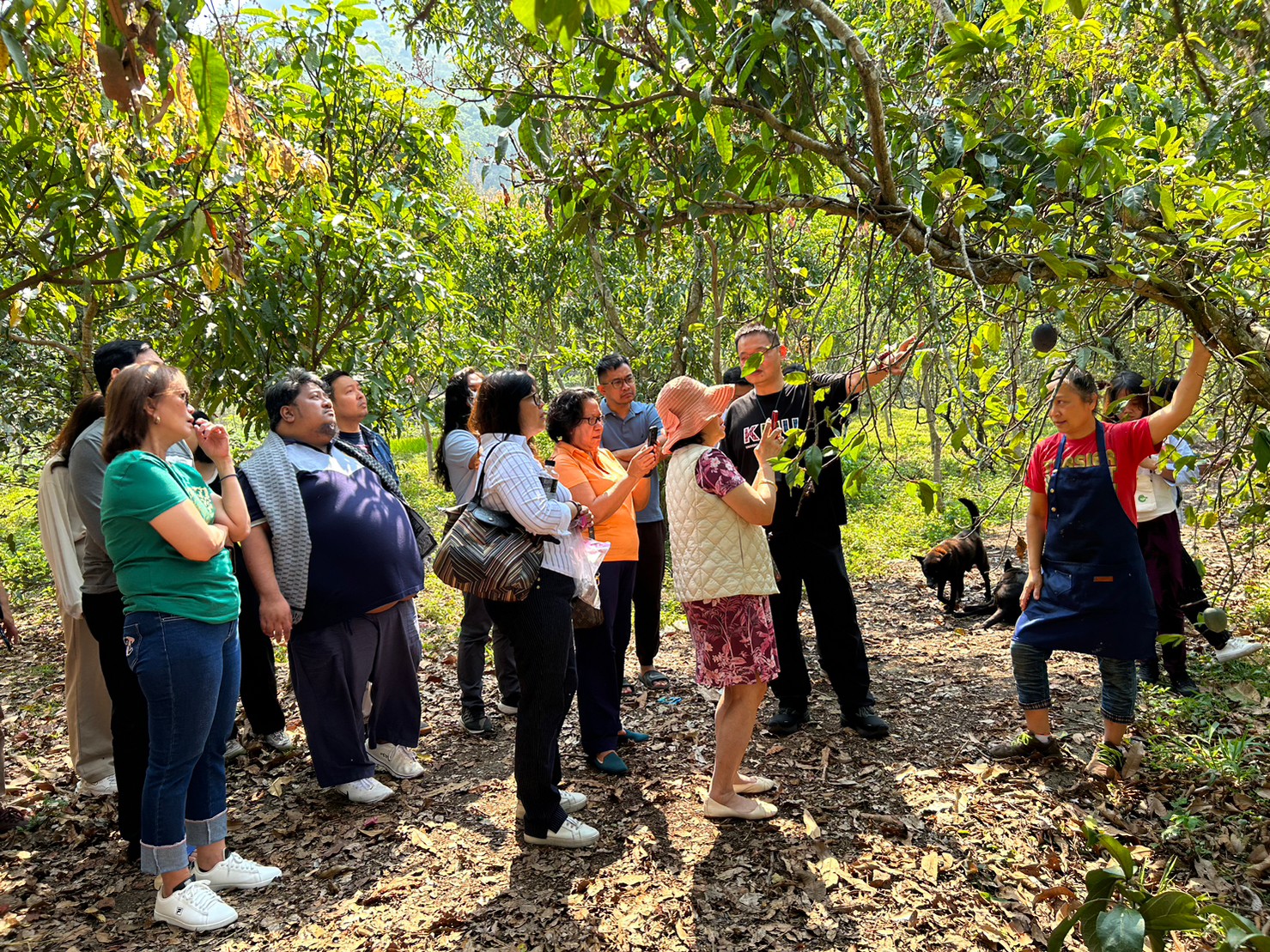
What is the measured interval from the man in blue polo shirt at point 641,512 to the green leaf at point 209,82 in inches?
135

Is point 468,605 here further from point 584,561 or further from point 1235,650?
point 1235,650

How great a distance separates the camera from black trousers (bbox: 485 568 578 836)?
3.23 m

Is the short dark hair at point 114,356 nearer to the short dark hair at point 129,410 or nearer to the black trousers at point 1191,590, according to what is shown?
the short dark hair at point 129,410

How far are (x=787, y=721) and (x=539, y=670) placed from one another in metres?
1.81

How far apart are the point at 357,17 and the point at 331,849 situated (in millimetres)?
4221

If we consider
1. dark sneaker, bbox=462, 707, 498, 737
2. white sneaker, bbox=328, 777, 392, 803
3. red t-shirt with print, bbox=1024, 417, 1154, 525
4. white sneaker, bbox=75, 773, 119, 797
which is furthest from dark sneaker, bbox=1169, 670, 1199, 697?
white sneaker, bbox=75, 773, 119, 797

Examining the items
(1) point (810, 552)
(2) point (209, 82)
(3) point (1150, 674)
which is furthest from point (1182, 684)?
(2) point (209, 82)

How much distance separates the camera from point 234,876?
3215 millimetres

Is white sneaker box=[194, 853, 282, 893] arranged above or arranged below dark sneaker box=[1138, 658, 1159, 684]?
below

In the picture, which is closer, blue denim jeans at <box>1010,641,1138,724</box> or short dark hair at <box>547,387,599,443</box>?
blue denim jeans at <box>1010,641,1138,724</box>

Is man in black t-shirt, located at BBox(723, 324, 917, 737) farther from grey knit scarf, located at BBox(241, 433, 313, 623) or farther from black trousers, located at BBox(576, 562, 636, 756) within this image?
grey knit scarf, located at BBox(241, 433, 313, 623)

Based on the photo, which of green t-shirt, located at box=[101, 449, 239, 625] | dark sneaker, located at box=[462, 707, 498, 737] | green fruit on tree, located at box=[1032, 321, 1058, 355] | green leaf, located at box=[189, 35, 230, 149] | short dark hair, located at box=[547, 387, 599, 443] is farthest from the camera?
dark sneaker, located at box=[462, 707, 498, 737]

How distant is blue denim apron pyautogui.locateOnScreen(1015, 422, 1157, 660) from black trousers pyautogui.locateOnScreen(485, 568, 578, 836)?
2160mm

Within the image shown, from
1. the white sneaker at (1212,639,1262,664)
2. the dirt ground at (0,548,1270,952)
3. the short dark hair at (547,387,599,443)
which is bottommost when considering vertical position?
the dirt ground at (0,548,1270,952)
